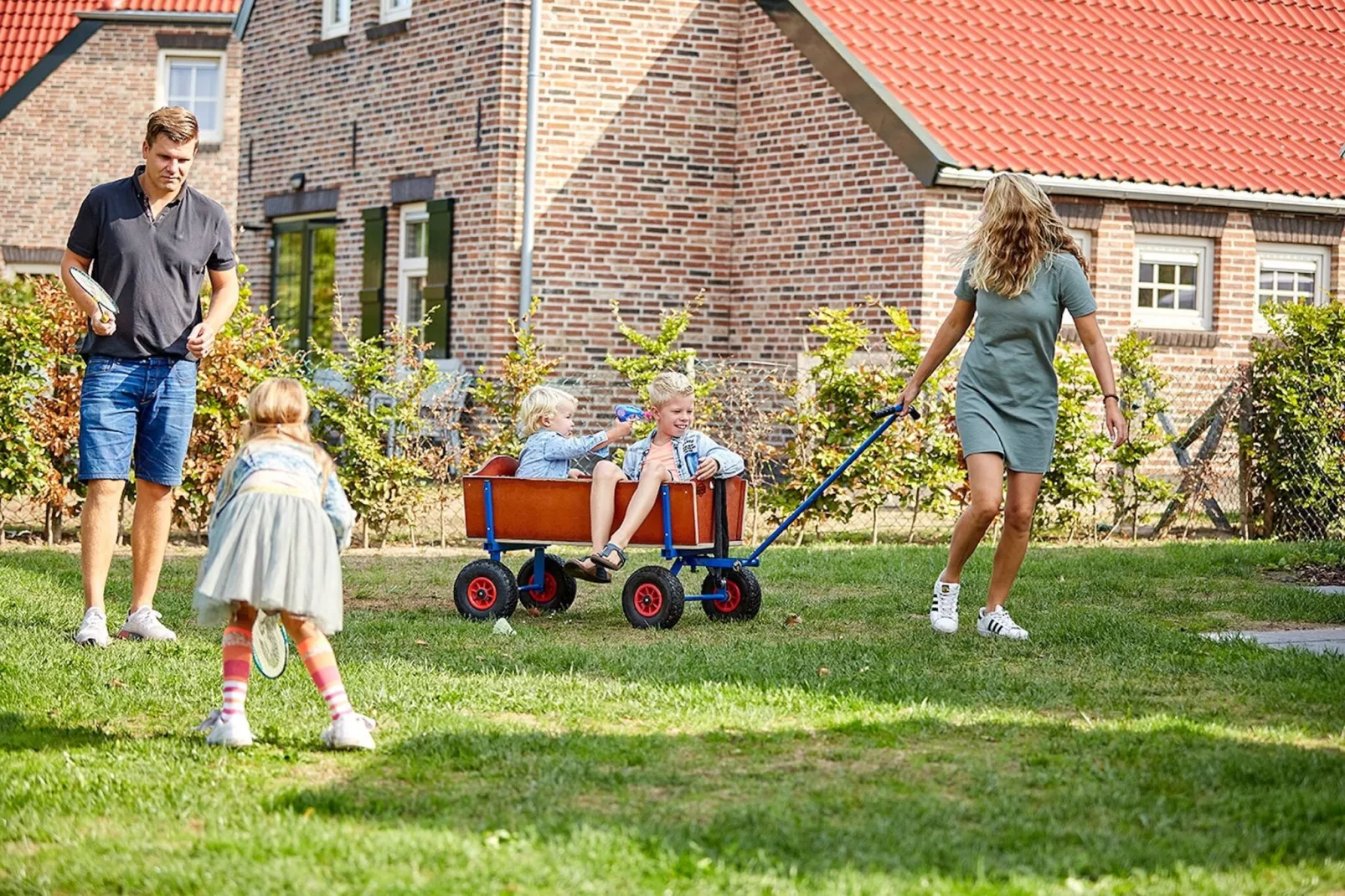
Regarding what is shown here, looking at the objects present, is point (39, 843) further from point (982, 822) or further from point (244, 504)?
point (982, 822)

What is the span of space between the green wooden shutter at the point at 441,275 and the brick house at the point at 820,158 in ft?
0.09

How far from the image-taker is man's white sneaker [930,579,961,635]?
8.09 m

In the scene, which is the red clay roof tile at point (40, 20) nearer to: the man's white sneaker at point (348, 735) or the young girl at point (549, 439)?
the young girl at point (549, 439)

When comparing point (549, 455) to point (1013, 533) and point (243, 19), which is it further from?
point (243, 19)

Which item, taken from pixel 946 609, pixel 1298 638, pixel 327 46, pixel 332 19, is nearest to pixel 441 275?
pixel 327 46

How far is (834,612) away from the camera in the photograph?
8859 mm

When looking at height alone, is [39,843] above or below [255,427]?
below

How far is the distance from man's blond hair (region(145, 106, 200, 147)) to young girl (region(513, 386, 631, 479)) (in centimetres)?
222

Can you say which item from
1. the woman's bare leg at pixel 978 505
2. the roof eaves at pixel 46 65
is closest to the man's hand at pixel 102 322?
the woman's bare leg at pixel 978 505

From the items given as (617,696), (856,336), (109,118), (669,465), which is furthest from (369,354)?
(109,118)

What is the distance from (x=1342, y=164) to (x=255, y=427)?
14.9m

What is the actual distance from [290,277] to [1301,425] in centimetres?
1252

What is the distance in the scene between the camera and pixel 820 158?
17125mm

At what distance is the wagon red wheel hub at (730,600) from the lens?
344 inches
